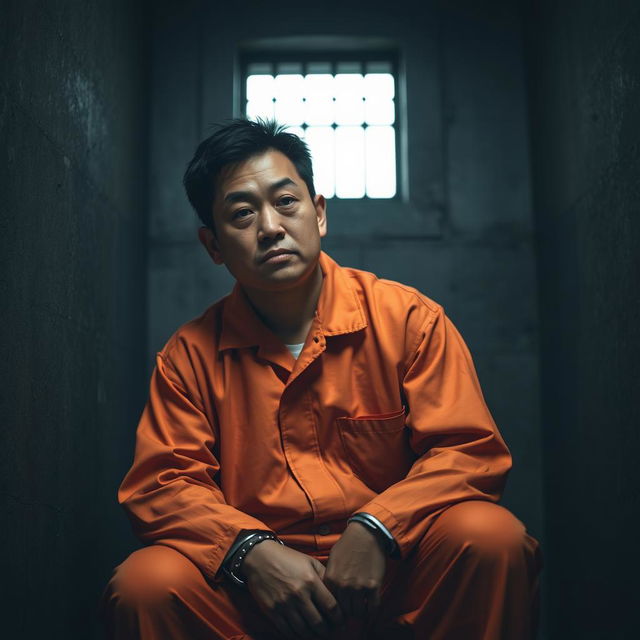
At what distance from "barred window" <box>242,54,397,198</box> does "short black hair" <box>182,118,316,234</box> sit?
1.31m

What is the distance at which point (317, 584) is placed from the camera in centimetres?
176

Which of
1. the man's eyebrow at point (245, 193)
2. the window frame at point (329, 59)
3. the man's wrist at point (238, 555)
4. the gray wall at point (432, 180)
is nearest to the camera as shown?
the man's wrist at point (238, 555)

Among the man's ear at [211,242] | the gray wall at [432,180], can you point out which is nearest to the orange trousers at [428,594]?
the man's ear at [211,242]

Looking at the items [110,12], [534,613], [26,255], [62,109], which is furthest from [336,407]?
[110,12]

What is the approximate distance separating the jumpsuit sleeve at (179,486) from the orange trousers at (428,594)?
54 millimetres

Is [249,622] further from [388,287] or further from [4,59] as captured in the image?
[4,59]

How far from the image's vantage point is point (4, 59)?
73.4 inches

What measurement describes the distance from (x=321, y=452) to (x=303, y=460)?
0.19 feet

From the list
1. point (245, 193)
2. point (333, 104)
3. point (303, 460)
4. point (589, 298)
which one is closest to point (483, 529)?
point (303, 460)

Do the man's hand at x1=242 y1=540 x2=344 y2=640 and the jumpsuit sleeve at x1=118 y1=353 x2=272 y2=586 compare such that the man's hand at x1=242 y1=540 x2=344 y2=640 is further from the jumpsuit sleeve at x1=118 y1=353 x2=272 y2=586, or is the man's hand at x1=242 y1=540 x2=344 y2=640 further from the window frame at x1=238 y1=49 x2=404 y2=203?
the window frame at x1=238 y1=49 x2=404 y2=203

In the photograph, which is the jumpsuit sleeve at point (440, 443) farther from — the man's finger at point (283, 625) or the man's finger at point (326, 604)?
the man's finger at point (283, 625)

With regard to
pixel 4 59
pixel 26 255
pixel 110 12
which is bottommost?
pixel 26 255

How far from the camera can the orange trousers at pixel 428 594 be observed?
173cm

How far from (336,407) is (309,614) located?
1.85 ft
